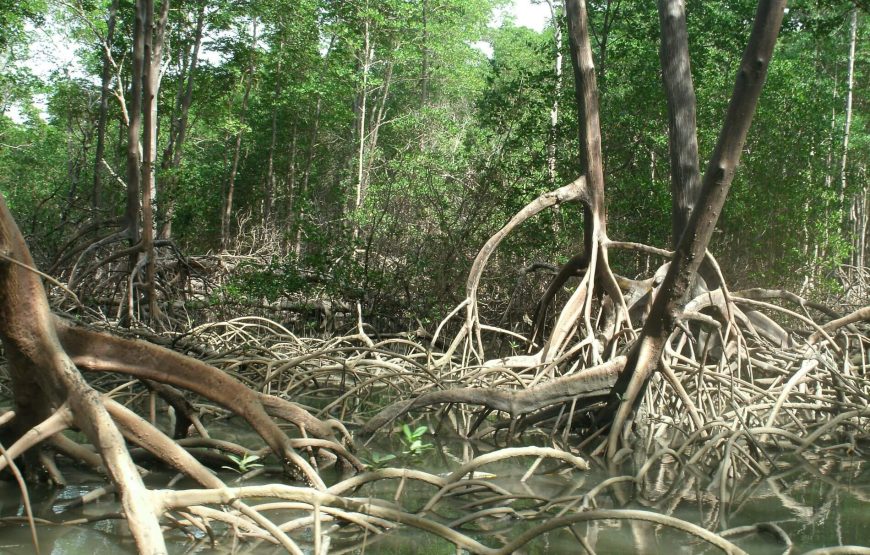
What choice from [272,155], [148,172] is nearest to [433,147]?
[272,155]

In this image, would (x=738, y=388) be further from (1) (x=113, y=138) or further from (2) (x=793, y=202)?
(1) (x=113, y=138)

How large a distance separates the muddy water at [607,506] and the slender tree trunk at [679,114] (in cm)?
281

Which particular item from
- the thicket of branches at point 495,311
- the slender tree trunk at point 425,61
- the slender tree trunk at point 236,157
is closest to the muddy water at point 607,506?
the thicket of branches at point 495,311

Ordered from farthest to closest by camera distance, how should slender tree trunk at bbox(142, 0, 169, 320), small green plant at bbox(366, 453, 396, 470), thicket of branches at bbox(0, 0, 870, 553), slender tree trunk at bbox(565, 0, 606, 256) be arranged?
slender tree trunk at bbox(142, 0, 169, 320) → slender tree trunk at bbox(565, 0, 606, 256) → small green plant at bbox(366, 453, 396, 470) → thicket of branches at bbox(0, 0, 870, 553)

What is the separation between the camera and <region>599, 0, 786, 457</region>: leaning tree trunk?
3496mm

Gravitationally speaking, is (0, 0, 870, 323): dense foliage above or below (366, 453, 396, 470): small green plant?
above

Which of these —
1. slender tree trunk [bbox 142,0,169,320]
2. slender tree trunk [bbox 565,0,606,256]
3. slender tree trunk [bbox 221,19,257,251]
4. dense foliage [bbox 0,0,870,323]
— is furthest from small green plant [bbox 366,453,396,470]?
slender tree trunk [bbox 221,19,257,251]

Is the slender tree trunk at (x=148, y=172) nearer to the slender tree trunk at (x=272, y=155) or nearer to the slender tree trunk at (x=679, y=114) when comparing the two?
the slender tree trunk at (x=679, y=114)

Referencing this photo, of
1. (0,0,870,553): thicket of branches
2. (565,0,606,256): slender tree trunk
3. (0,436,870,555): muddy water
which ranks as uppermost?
(565,0,606,256): slender tree trunk

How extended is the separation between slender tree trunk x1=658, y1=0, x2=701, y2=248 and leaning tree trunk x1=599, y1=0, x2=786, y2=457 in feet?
9.12

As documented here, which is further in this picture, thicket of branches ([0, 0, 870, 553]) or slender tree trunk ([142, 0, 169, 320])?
slender tree trunk ([142, 0, 169, 320])

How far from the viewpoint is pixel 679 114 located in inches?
286

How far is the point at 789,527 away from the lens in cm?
346

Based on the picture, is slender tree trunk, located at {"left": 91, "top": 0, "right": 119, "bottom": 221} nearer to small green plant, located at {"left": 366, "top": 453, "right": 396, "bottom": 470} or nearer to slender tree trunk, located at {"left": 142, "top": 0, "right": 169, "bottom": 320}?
slender tree trunk, located at {"left": 142, "top": 0, "right": 169, "bottom": 320}
